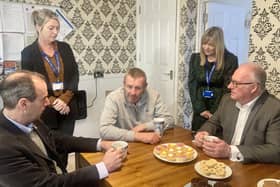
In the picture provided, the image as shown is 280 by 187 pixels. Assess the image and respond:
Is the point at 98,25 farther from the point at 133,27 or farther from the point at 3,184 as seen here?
the point at 3,184

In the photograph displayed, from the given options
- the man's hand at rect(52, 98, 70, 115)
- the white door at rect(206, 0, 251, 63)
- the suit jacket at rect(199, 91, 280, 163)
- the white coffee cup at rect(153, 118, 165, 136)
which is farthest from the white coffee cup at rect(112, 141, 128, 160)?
the white door at rect(206, 0, 251, 63)

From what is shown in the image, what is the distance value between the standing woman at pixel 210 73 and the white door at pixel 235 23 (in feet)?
3.99

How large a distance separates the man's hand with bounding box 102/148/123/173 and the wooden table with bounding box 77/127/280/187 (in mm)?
28

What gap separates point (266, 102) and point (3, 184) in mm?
1571

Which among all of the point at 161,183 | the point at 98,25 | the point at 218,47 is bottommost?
the point at 161,183

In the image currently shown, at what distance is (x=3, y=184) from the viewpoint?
3.78 ft

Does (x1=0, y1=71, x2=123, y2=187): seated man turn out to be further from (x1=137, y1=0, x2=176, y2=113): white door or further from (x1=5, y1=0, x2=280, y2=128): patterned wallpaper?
(x1=137, y1=0, x2=176, y2=113): white door

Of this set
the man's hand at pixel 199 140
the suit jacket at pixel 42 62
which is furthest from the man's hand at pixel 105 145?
the suit jacket at pixel 42 62

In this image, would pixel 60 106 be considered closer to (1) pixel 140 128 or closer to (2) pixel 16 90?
(1) pixel 140 128

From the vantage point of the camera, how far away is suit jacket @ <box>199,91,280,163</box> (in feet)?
5.09

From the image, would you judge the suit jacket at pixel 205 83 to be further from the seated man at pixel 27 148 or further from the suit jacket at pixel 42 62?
the seated man at pixel 27 148

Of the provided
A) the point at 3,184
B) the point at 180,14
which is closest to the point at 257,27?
the point at 180,14

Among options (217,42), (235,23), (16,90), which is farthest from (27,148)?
(235,23)

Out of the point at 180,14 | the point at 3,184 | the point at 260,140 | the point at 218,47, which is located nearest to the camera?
the point at 3,184
